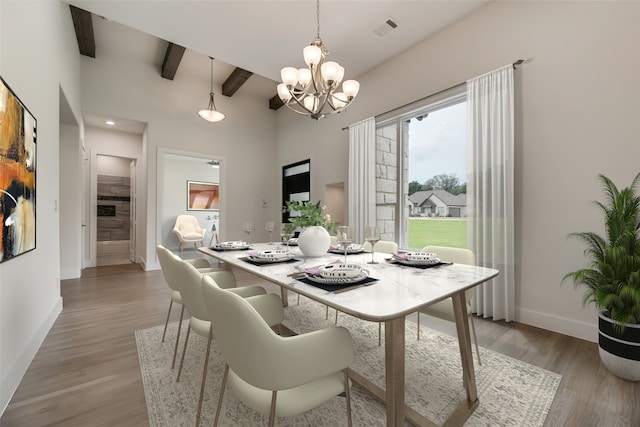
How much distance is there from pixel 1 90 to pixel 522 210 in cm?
386

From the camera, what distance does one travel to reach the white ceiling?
2.83 metres

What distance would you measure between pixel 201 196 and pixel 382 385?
7604mm

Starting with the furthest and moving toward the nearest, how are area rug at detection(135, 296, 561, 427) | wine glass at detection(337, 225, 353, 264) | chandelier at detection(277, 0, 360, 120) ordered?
1. chandelier at detection(277, 0, 360, 120)
2. wine glass at detection(337, 225, 353, 264)
3. area rug at detection(135, 296, 561, 427)

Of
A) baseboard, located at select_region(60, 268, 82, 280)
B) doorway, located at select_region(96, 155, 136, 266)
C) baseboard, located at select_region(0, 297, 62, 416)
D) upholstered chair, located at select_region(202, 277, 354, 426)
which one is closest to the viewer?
upholstered chair, located at select_region(202, 277, 354, 426)

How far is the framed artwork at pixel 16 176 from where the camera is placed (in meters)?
1.47

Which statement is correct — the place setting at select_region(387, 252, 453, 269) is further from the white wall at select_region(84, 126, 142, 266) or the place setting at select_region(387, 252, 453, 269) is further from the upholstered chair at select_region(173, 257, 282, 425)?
the white wall at select_region(84, 126, 142, 266)

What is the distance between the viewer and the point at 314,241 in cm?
192

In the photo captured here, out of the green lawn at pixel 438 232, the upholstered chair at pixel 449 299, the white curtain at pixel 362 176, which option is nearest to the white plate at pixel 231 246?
the upholstered chair at pixel 449 299

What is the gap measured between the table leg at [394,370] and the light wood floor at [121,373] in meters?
0.95

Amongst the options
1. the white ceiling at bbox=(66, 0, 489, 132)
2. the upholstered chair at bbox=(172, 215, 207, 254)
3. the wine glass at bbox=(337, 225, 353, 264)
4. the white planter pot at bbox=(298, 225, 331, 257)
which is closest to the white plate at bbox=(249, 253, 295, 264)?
the white planter pot at bbox=(298, 225, 331, 257)

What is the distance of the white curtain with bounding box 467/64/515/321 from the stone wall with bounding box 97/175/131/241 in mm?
8553

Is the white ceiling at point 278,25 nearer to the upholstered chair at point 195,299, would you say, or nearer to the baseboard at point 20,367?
the upholstered chair at point 195,299

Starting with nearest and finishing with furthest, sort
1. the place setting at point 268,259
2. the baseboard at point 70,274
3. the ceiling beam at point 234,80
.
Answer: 1. the place setting at point 268,259
2. the baseboard at point 70,274
3. the ceiling beam at point 234,80

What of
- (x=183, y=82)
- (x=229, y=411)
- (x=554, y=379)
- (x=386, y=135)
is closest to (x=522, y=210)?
(x=554, y=379)
